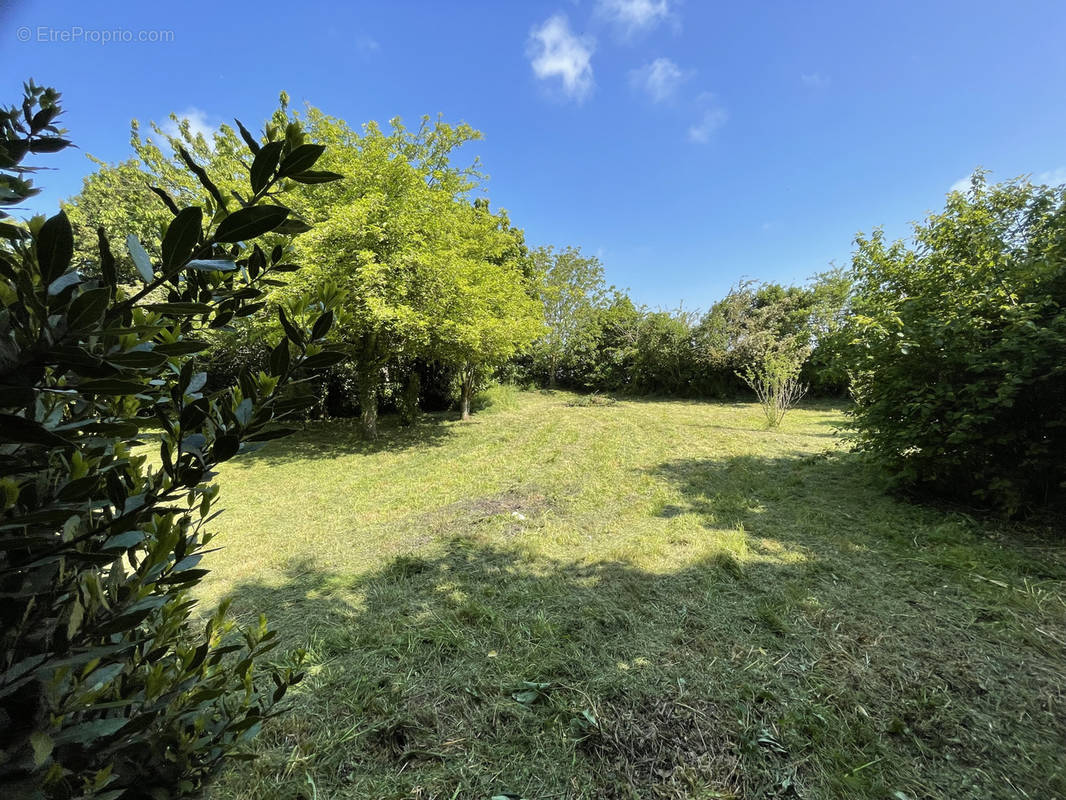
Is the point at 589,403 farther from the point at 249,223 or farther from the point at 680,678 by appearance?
the point at 249,223

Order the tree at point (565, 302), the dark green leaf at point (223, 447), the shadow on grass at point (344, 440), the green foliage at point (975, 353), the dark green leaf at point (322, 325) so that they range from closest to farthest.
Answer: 1. the dark green leaf at point (223, 447)
2. the dark green leaf at point (322, 325)
3. the green foliage at point (975, 353)
4. the shadow on grass at point (344, 440)
5. the tree at point (565, 302)

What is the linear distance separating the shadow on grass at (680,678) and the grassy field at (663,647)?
0.04 ft

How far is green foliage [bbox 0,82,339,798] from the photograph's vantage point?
0.55 meters

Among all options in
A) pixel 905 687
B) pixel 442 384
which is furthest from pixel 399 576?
pixel 442 384

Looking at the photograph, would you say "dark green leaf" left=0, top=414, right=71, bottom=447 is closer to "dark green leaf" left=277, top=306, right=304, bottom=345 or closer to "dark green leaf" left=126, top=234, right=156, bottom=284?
"dark green leaf" left=126, top=234, right=156, bottom=284

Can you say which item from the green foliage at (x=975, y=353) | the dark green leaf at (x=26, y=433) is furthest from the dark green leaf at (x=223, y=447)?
the green foliage at (x=975, y=353)

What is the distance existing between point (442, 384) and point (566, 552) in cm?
1086

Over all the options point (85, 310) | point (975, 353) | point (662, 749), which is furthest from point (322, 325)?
point (975, 353)

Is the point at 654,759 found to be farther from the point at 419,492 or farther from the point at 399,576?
the point at 419,492

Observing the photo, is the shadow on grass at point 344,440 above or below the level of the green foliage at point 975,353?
below

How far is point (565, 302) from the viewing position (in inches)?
835

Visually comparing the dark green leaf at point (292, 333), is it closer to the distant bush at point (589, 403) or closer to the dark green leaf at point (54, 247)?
the dark green leaf at point (54, 247)

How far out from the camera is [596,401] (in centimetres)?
1602

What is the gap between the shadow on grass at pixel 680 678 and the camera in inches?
64.0
